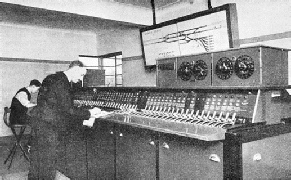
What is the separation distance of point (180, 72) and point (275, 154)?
43.3 inches

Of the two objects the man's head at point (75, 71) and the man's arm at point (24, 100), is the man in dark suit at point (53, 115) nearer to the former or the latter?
the man's head at point (75, 71)

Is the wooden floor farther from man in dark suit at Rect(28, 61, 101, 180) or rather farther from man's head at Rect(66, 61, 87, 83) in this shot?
man's head at Rect(66, 61, 87, 83)

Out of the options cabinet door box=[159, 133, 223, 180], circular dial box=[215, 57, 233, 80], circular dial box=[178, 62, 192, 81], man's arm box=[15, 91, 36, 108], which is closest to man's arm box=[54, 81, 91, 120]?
cabinet door box=[159, 133, 223, 180]

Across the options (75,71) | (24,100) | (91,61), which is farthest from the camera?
(91,61)

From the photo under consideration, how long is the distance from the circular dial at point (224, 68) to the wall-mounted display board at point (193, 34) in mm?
1466

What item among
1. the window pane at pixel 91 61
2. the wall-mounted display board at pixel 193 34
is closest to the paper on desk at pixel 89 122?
the wall-mounted display board at pixel 193 34

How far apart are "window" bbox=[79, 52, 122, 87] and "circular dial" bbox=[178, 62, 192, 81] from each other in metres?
3.88

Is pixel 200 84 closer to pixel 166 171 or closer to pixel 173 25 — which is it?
pixel 166 171

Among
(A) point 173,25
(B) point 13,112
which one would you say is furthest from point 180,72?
(B) point 13,112

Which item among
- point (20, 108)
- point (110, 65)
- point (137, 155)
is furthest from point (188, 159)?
point (110, 65)

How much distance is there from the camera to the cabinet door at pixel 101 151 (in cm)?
299

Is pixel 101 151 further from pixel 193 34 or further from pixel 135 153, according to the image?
pixel 193 34

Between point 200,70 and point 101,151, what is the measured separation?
4.94 ft

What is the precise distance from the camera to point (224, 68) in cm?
228
